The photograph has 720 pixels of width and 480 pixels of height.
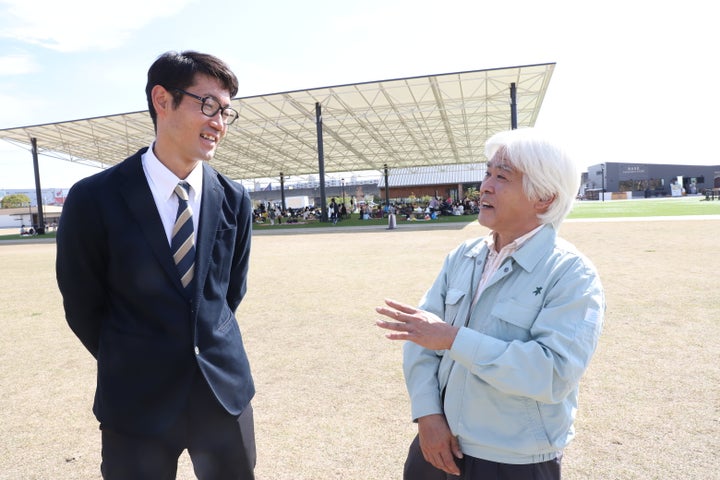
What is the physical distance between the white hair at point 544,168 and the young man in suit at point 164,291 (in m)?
1.17

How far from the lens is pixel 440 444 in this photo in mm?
1682

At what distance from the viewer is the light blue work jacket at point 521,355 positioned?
4.76 ft

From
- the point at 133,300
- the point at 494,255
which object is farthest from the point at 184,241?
the point at 494,255

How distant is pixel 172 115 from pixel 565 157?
150 centimetres

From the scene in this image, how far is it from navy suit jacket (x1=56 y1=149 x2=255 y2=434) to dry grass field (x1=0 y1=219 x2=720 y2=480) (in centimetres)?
122

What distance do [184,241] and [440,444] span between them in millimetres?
1230

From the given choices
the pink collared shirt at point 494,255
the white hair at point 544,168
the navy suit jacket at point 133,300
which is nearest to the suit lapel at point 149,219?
the navy suit jacket at point 133,300

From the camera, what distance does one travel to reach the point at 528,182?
1655mm

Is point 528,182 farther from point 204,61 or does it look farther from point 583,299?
point 204,61

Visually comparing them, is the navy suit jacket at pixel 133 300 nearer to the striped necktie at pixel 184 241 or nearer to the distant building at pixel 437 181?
the striped necktie at pixel 184 241

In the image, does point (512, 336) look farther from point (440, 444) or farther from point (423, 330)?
point (440, 444)

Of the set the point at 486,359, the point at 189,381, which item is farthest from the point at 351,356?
the point at 486,359

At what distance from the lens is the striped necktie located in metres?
1.72

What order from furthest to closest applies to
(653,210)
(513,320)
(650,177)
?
(650,177) < (653,210) < (513,320)
